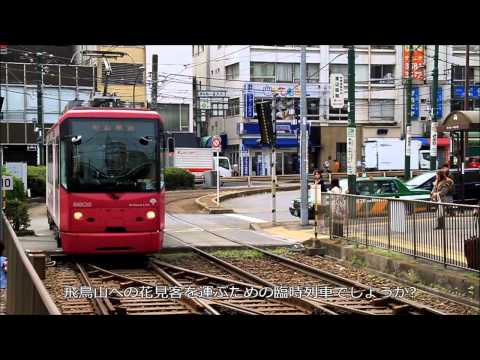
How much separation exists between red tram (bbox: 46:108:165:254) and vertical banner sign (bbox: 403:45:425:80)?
3896 mm

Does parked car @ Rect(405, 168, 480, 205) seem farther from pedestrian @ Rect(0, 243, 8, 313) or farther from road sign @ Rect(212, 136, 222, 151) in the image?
pedestrian @ Rect(0, 243, 8, 313)

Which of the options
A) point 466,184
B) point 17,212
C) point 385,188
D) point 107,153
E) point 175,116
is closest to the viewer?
point 107,153

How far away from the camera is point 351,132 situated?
12.4 m

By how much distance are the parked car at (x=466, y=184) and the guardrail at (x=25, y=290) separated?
32.8 ft

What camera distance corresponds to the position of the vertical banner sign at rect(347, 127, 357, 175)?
488 inches

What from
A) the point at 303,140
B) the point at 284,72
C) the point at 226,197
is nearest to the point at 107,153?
the point at 284,72

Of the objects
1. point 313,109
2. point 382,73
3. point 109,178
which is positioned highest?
point 382,73

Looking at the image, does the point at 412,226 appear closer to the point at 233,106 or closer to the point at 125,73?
the point at 233,106

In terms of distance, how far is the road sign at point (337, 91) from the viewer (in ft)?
36.8

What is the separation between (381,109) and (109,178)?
15.6 ft

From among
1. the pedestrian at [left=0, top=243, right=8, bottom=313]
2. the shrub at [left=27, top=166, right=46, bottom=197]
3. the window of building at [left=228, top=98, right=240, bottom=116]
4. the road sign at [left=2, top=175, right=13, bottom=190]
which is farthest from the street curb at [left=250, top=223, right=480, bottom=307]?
the shrub at [left=27, top=166, right=46, bottom=197]
